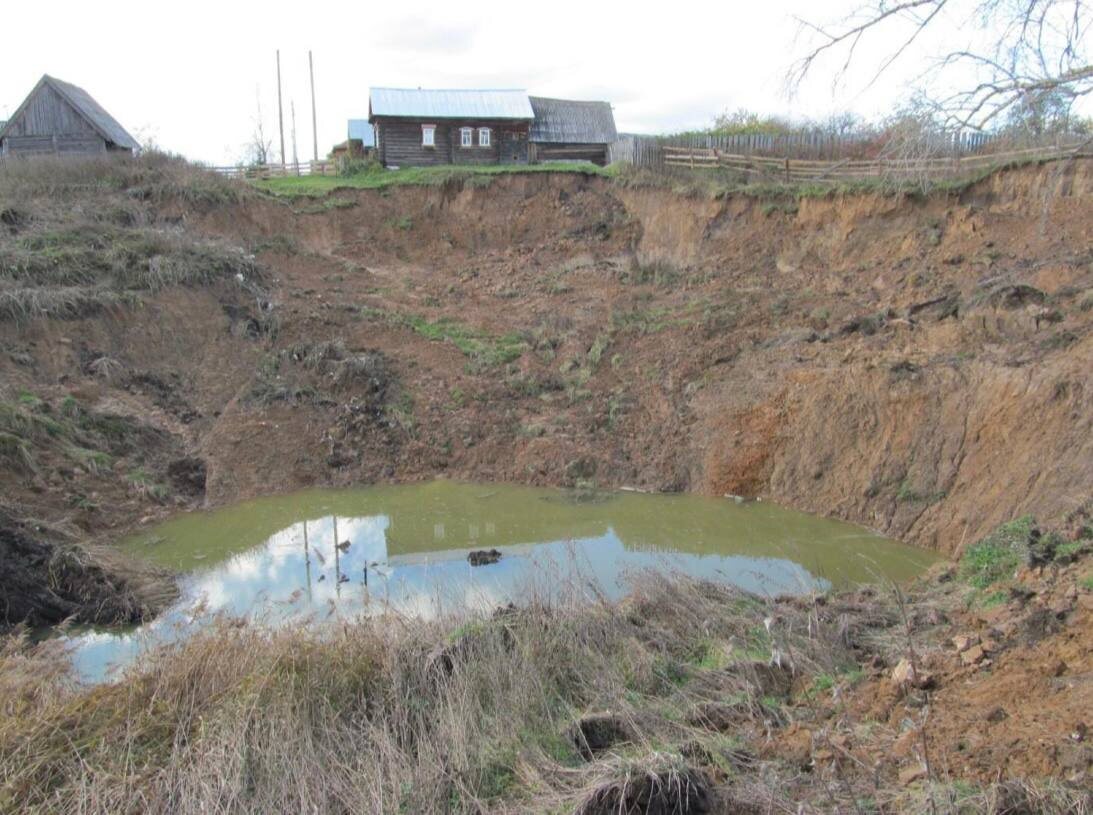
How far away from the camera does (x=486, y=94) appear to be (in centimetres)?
3244

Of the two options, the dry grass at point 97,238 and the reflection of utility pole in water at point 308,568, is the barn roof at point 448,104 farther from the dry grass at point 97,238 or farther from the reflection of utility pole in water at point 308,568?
the reflection of utility pole in water at point 308,568

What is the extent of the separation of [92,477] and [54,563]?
13.0 ft

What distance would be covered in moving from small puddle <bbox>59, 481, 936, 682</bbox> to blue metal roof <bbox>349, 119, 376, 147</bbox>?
2322cm

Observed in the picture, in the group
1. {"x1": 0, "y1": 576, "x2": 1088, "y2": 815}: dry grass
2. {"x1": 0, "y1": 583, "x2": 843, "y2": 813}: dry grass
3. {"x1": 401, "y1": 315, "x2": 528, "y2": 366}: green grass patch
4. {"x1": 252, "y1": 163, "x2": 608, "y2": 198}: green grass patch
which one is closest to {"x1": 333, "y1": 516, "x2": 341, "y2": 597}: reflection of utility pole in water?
{"x1": 0, "y1": 576, "x2": 1088, "y2": 815}: dry grass

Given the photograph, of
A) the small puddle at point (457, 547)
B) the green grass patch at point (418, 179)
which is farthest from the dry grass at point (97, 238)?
the small puddle at point (457, 547)

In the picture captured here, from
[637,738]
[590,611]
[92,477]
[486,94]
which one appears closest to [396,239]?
[486,94]

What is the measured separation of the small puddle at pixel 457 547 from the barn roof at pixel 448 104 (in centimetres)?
1998

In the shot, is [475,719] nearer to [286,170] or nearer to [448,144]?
[448,144]

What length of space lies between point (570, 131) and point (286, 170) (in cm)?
1122

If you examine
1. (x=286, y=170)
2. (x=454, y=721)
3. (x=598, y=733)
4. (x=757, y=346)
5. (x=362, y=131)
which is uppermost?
(x=362, y=131)

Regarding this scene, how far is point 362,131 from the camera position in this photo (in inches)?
1423

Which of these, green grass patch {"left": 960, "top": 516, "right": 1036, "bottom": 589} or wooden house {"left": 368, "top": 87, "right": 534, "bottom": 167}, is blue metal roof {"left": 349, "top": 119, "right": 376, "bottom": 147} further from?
green grass patch {"left": 960, "top": 516, "right": 1036, "bottom": 589}

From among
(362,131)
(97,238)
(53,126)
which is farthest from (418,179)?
(53,126)

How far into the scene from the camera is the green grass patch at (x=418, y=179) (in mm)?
27291
